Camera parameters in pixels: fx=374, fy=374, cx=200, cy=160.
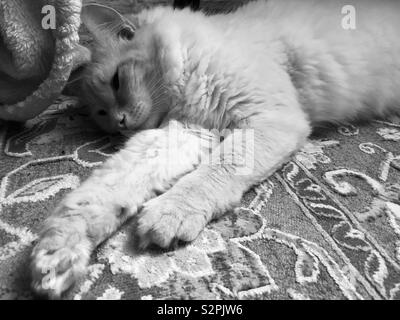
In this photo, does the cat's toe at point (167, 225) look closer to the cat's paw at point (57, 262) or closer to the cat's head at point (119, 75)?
the cat's paw at point (57, 262)

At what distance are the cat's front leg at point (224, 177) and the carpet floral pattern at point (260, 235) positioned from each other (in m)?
0.03

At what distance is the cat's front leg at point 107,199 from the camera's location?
0.67m

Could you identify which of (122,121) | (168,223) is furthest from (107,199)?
(122,121)

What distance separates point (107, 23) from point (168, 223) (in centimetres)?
82

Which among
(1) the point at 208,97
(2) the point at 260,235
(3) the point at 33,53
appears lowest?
(2) the point at 260,235

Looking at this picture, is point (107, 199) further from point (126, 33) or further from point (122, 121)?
point (126, 33)

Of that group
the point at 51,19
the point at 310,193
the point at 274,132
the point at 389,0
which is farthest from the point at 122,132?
the point at 389,0

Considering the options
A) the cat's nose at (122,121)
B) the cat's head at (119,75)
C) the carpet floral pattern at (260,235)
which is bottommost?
the carpet floral pattern at (260,235)

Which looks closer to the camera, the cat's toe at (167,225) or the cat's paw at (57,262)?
the cat's paw at (57,262)

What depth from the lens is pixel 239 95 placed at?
1.11 meters

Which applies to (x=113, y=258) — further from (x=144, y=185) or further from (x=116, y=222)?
(x=144, y=185)

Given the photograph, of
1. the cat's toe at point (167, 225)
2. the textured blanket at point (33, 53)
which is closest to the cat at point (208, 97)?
the cat's toe at point (167, 225)

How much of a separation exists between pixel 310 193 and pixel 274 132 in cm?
20

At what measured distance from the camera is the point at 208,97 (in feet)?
3.71
